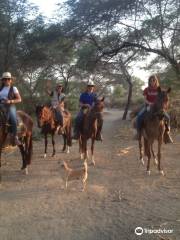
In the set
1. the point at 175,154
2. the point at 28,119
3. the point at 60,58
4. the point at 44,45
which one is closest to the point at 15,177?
the point at 28,119

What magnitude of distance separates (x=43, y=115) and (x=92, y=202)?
19.6 feet

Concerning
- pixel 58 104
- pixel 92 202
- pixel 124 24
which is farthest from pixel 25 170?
pixel 124 24

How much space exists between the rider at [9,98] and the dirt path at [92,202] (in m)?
1.42

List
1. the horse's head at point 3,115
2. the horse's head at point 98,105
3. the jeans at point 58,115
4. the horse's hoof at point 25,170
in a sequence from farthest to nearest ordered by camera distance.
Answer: the jeans at point 58,115, the horse's head at point 98,105, the horse's hoof at point 25,170, the horse's head at point 3,115

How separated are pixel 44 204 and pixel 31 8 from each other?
18.1 m

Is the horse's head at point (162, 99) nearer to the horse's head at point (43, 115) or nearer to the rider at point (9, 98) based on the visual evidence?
the rider at point (9, 98)

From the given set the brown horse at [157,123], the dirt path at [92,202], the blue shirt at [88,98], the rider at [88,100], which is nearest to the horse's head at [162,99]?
the brown horse at [157,123]

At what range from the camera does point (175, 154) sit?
50.1 ft

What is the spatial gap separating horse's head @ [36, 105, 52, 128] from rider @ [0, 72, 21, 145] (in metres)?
2.89

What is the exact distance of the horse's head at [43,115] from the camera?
14.0 metres

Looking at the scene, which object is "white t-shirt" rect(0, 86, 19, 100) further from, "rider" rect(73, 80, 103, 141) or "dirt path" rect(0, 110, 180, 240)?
"rider" rect(73, 80, 103, 141)

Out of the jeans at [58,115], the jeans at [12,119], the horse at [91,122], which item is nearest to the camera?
the jeans at [12,119]

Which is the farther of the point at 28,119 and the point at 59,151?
the point at 59,151

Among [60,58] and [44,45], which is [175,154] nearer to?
[44,45]
